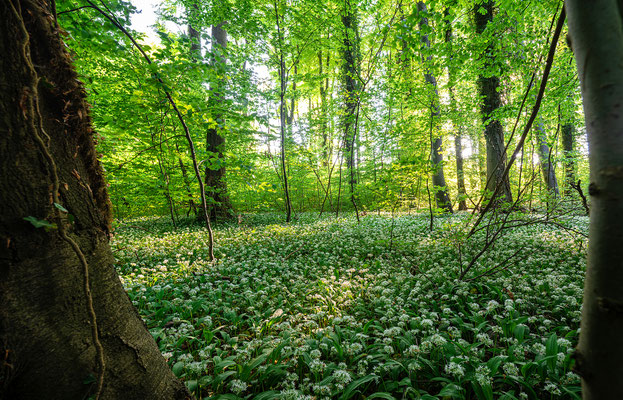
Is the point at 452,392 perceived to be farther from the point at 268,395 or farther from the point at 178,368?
the point at 178,368

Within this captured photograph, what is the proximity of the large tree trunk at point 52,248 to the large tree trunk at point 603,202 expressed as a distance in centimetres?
191

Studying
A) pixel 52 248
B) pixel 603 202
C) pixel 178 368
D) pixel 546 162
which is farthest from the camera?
pixel 546 162

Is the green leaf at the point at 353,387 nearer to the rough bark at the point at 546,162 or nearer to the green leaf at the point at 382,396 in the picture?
the green leaf at the point at 382,396

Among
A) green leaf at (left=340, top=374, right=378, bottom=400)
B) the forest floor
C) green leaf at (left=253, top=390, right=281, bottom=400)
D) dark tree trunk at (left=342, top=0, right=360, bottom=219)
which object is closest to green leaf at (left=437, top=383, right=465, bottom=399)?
the forest floor

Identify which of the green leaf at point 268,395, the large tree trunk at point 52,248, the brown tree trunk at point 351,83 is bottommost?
the green leaf at point 268,395

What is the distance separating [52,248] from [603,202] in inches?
83.6

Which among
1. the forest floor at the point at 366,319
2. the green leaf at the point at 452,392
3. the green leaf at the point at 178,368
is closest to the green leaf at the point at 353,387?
the forest floor at the point at 366,319

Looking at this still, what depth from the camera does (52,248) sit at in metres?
1.08

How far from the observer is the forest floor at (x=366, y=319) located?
6.16 feet

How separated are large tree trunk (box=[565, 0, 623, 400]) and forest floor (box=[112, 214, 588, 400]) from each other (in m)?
0.45

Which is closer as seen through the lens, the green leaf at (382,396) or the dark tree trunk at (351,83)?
the green leaf at (382,396)

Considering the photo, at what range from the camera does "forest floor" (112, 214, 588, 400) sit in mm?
1877

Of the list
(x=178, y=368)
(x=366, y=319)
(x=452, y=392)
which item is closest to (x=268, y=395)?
(x=178, y=368)

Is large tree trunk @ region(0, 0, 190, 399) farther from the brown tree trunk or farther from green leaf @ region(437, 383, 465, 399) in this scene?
the brown tree trunk
